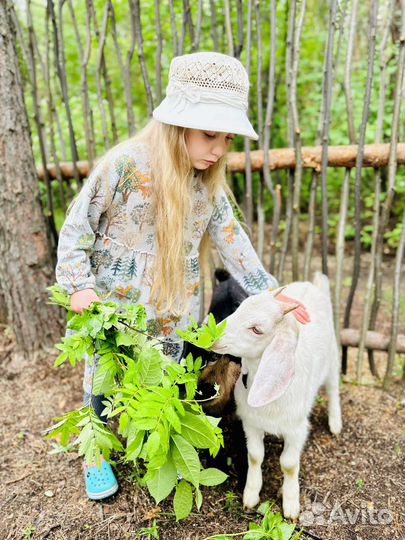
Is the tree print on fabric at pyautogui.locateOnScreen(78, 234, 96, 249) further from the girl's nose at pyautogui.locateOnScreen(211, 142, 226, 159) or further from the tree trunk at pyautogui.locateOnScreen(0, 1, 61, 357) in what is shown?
the tree trunk at pyautogui.locateOnScreen(0, 1, 61, 357)

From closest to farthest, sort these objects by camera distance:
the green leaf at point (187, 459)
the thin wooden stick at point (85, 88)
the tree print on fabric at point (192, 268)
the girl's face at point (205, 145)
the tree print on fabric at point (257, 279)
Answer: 1. the green leaf at point (187, 459)
2. the girl's face at point (205, 145)
3. the tree print on fabric at point (192, 268)
4. the tree print on fabric at point (257, 279)
5. the thin wooden stick at point (85, 88)

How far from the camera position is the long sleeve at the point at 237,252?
2182 mm

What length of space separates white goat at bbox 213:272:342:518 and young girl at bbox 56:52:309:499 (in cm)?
20

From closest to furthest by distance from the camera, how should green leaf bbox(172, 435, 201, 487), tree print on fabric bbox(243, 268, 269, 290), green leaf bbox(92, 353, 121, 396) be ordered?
green leaf bbox(172, 435, 201, 487)
green leaf bbox(92, 353, 121, 396)
tree print on fabric bbox(243, 268, 269, 290)

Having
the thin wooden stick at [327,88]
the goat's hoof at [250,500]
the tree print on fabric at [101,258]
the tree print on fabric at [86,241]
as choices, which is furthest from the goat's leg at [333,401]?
the tree print on fabric at [86,241]

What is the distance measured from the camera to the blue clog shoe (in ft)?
6.20

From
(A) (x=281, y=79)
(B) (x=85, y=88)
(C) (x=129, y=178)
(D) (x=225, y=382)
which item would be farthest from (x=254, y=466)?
(A) (x=281, y=79)

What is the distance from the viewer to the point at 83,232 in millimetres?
1837

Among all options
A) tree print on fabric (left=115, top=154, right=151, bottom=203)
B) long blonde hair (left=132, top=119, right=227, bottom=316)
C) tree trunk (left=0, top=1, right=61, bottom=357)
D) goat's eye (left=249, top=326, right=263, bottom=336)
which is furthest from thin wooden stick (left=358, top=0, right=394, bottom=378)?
tree trunk (left=0, top=1, right=61, bottom=357)

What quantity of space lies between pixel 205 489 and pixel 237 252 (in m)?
1.06

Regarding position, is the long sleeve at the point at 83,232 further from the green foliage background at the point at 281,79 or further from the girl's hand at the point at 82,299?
the green foliage background at the point at 281,79

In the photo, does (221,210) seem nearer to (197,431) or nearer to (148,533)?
(197,431)

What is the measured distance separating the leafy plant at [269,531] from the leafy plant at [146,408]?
30cm

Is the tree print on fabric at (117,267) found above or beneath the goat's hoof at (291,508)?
above
